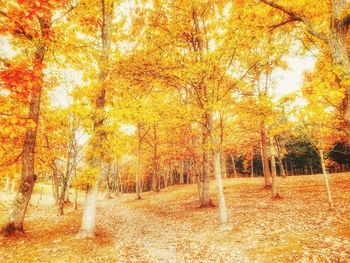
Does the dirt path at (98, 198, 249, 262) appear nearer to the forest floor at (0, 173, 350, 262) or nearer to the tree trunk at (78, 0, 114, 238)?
the forest floor at (0, 173, 350, 262)

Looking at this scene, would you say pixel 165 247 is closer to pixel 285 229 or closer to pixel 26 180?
pixel 285 229

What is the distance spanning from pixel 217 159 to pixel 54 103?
13399 mm

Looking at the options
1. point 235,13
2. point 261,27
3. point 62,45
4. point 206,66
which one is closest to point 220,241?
point 206,66

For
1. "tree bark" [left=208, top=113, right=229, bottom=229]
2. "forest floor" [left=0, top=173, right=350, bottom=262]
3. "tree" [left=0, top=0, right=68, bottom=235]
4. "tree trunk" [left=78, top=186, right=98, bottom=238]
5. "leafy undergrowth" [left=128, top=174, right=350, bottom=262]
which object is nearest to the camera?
"tree" [left=0, top=0, right=68, bottom=235]

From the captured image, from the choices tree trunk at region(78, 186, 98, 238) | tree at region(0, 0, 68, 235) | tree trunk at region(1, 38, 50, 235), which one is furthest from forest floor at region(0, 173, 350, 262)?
tree at region(0, 0, 68, 235)

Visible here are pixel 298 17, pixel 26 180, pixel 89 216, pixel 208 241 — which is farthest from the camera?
pixel 26 180

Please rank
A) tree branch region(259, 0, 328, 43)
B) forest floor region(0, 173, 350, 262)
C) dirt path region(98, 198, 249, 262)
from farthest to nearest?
1. dirt path region(98, 198, 249, 262)
2. forest floor region(0, 173, 350, 262)
3. tree branch region(259, 0, 328, 43)

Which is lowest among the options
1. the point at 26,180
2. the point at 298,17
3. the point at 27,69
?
the point at 26,180

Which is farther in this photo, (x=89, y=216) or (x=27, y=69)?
(x=89, y=216)

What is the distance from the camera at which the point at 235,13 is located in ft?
28.3

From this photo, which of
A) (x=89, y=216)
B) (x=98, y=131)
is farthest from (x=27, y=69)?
(x=89, y=216)

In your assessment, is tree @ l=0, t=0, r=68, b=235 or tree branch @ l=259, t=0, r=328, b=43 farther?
tree branch @ l=259, t=0, r=328, b=43

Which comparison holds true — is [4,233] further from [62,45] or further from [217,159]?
[217,159]

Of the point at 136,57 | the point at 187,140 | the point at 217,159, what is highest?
the point at 136,57
